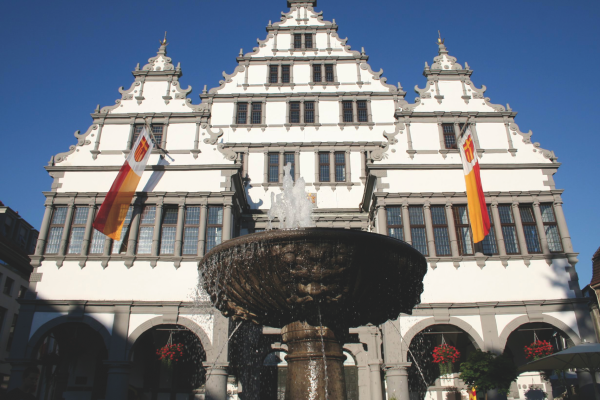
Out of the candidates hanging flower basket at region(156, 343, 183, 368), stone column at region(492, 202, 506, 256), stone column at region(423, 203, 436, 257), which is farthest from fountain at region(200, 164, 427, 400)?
stone column at region(492, 202, 506, 256)

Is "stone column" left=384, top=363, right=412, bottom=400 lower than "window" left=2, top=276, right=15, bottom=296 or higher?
lower

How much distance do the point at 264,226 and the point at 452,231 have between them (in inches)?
275

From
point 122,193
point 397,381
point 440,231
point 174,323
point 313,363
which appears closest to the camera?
point 313,363

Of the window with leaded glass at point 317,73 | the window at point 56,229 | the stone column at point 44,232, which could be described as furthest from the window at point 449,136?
the stone column at point 44,232

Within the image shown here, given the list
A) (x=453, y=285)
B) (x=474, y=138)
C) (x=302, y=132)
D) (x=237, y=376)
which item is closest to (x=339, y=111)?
(x=302, y=132)

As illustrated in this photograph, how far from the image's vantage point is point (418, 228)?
16.3 m

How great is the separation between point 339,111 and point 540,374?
42.5 ft

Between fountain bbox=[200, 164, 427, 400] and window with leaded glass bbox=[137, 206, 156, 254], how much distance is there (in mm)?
9483

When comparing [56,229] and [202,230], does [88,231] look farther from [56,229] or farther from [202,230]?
[202,230]

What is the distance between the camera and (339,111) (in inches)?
830

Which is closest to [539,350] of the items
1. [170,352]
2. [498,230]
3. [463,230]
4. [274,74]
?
[498,230]

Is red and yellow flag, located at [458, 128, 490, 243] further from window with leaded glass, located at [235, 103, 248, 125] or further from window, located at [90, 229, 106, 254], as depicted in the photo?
window, located at [90, 229, 106, 254]

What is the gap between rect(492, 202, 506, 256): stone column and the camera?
15.8 metres

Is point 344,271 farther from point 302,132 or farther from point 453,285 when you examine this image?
point 302,132
